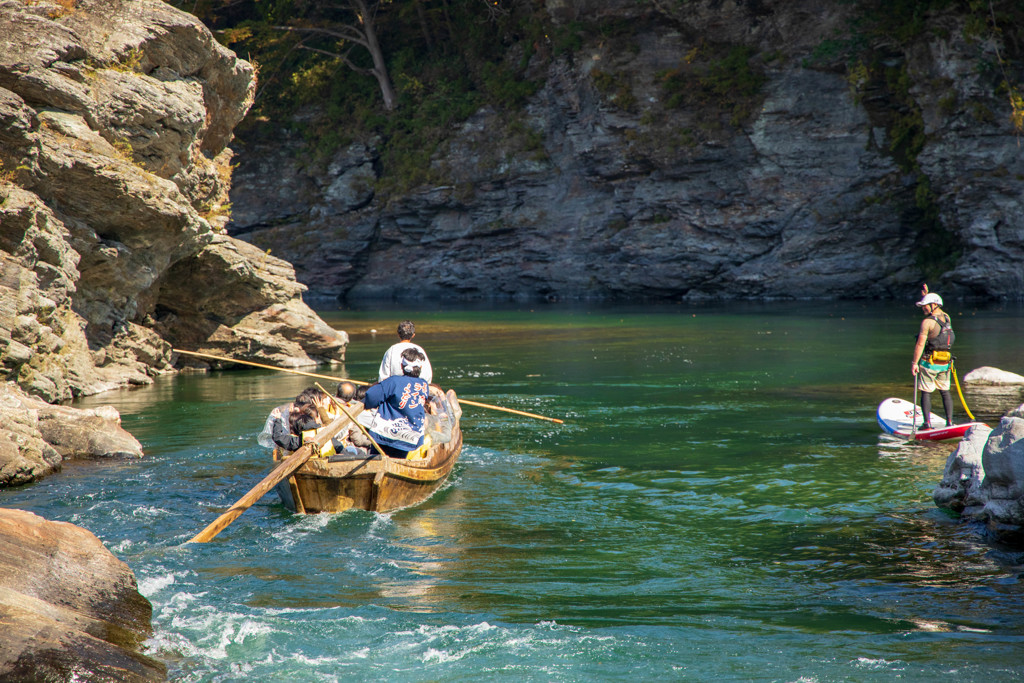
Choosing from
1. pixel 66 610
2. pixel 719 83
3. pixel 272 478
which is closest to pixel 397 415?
pixel 272 478

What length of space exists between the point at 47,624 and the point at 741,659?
12.5 ft

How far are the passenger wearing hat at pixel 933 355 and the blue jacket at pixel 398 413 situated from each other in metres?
6.44

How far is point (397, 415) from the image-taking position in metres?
9.04

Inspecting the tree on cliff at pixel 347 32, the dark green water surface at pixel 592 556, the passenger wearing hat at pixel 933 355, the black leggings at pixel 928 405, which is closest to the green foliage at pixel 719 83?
the tree on cliff at pixel 347 32

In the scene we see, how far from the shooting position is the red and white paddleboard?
444 inches

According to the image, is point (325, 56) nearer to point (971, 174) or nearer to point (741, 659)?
point (971, 174)

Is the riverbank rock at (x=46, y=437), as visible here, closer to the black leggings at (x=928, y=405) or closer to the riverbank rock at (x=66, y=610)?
the riverbank rock at (x=66, y=610)

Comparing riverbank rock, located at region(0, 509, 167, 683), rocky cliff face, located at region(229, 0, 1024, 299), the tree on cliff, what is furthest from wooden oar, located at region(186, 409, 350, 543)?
the tree on cliff

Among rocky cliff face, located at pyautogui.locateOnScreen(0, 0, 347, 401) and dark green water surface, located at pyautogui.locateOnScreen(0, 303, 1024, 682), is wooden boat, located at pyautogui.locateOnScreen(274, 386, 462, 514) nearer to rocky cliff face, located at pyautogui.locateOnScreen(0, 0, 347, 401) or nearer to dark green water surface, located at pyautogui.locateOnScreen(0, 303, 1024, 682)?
dark green water surface, located at pyautogui.locateOnScreen(0, 303, 1024, 682)

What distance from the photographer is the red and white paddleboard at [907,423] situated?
1127 cm

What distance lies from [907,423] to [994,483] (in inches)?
179

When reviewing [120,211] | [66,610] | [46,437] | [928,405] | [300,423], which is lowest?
[66,610]

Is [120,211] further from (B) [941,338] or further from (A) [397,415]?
(B) [941,338]

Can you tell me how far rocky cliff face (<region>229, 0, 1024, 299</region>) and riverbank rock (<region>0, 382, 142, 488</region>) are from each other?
102 feet
